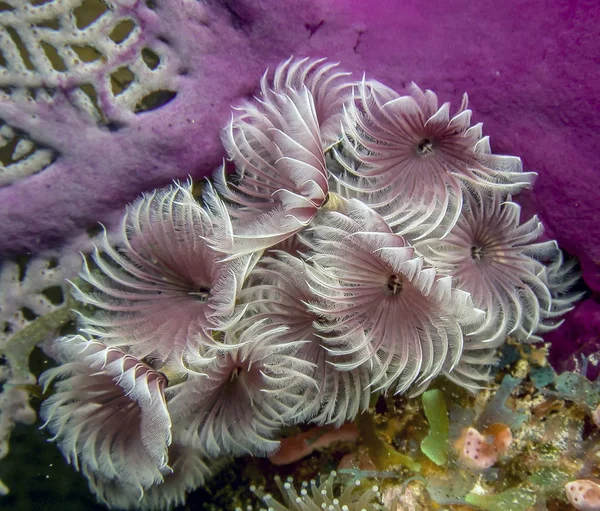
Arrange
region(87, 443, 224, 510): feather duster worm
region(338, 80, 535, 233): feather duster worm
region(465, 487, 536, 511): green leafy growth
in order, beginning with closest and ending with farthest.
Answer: region(465, 487, 536, 511): green leafy growth
region(338, 80, 535, 233): feather duster worm
region(87, 443, 224, 510): feather duster worm

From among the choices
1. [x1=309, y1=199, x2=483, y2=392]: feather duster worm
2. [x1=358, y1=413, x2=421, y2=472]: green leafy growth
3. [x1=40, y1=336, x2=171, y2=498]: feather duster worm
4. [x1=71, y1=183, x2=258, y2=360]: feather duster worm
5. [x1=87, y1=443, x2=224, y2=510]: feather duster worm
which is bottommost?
[x1=87, y1=443, x2=224, y2=510]: feather duster worm

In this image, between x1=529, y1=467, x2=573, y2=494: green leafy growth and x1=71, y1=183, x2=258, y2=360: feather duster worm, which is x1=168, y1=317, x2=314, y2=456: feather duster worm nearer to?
x1=71, y1=183, x2=258, y2=360: feather duster worm

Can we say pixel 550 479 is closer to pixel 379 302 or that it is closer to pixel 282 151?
pixel 379 302

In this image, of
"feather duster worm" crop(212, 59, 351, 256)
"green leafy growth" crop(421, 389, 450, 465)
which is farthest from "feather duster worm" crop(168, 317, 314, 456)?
"green leafy growth" crop(421, 389, 450, 465)

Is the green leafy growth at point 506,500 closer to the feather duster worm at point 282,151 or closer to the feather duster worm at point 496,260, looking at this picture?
the feather duster worm at point 496,260

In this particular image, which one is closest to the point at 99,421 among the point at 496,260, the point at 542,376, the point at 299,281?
the point at 299,281

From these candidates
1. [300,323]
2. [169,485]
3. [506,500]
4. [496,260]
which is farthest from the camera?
[169,485]

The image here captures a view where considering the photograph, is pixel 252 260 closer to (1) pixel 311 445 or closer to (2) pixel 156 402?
(2) pixel 156 402

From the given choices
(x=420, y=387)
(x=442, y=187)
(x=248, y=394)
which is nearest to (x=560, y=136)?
(x=442, y=187)
